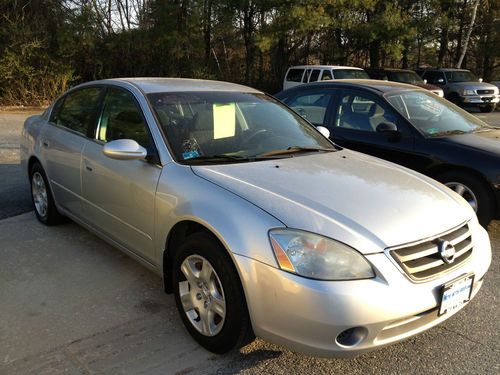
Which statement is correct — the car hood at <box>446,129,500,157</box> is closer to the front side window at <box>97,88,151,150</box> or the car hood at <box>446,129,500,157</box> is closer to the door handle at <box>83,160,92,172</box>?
the front side window at <box>97,88,151,150</box>

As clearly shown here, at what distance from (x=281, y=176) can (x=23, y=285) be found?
7.04 feet

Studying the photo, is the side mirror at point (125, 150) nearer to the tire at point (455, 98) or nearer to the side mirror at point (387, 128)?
the side mirror at point (387, 128)

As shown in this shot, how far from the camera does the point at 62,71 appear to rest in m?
17.7

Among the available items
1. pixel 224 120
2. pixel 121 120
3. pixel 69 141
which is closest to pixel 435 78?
pixel 224 120

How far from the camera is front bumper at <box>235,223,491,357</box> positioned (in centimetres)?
223

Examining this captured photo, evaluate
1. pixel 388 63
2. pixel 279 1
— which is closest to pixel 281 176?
pixel 279 1

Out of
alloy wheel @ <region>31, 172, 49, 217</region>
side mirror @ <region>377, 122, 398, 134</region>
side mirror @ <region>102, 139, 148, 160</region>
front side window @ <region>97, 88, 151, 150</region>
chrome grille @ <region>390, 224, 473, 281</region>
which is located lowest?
alloy wheel @ <region>31, 172, 49, 217</region>

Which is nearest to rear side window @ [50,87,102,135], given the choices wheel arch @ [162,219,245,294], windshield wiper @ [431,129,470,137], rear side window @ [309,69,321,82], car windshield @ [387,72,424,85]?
wheel arch @ [162,219,245,294]

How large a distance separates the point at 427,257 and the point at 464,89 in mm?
17296

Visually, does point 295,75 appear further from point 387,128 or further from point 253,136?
point 253,136

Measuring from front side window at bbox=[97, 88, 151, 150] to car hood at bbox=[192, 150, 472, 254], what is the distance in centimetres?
70

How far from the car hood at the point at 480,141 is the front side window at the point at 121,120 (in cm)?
321

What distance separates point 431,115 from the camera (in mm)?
5457

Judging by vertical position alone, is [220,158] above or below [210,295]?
above
